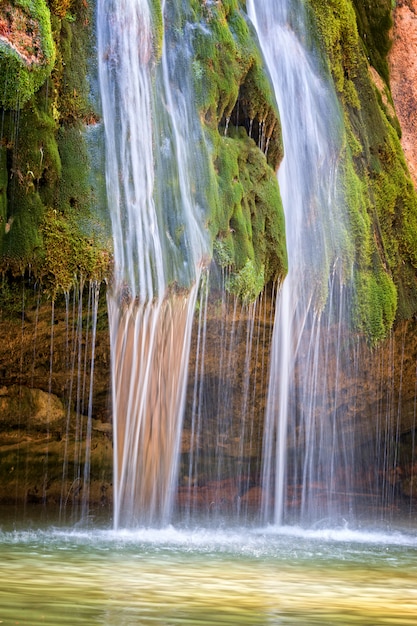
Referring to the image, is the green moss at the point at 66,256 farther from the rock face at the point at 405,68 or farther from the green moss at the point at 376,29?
the green moss at the point at 376,29

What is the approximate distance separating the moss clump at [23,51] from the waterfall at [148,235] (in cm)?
167

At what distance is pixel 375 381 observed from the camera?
20594 millimetres

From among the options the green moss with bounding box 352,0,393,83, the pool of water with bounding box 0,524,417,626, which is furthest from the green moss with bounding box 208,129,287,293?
the green moss with bounding box 352,0,393,83

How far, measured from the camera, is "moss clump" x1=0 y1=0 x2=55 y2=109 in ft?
35.5

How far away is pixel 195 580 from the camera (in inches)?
320

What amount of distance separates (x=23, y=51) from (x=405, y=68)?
37.7 ft

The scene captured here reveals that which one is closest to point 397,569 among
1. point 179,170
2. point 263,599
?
point 263,599

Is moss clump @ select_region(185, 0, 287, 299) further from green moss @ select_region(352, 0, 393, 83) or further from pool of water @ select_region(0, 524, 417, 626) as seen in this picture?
green moss @ select_region(352, 0, 393, 83)

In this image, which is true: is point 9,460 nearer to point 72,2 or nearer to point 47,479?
point 47,479

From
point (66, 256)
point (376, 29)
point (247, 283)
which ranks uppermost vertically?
point (376, 29)

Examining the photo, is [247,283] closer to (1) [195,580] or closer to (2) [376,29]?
(1) [195,580]

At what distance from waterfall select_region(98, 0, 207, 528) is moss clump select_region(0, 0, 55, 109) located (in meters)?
1.67

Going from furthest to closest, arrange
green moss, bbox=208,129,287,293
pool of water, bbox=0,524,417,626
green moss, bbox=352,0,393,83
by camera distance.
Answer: green moss, bbox=352,0,393,83 < green moss, bbox=208,129,287,293 < pool of water, bbox=0,524,417,626

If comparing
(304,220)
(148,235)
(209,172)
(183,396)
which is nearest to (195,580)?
(148,235)
